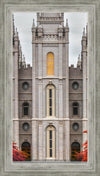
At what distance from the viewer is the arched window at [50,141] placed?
38.1 ft

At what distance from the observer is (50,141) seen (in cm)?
1173

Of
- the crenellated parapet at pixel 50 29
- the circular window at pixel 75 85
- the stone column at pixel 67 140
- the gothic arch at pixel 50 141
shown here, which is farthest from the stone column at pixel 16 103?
the circular window at pixel 75 85

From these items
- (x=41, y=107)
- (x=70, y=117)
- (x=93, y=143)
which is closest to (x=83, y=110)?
(x=70, y=117)

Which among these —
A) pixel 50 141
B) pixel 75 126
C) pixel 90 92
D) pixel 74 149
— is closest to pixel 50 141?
pixel 50 141

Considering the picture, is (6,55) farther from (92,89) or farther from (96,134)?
(96,134)

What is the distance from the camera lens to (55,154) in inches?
456

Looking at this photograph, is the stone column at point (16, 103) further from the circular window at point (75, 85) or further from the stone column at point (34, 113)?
the circular window at point (75, 85)

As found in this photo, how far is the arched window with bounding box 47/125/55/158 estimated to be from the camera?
457 inches

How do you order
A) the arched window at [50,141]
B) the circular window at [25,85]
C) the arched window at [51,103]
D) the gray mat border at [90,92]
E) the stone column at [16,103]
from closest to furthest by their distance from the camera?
1. the gray mat border at [90,92]
2. the arched window at [50,141]
3. the arched window at [51,103]
4. the stone column at [16,103]
5. the circular window at [25,85]

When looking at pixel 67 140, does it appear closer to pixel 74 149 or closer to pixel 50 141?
pixel 74 149

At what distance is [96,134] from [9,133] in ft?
2.86

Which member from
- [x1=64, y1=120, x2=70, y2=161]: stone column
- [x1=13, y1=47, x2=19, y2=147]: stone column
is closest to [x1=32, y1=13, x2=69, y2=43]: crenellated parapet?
[x1=13, y1=47, x2=19, y2=147]: stone column

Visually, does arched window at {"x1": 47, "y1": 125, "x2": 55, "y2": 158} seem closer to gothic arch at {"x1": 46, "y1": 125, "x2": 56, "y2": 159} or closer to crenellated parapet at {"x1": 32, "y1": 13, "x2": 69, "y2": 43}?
gothic arch at {"x1": 46, "y1": 125, "x2": 56, "y2": 159}

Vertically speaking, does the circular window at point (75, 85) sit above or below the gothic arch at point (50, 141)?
above
